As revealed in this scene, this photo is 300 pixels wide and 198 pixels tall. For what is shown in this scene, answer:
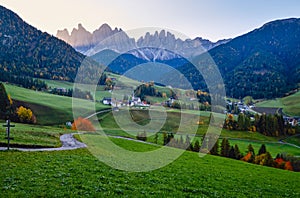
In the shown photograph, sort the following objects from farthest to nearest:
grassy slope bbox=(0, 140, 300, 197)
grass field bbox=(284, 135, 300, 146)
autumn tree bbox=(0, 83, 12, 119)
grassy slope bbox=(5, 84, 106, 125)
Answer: grass field bbox=(284, 135, 300, 146)
grassy slope bbox=(5, 84, 106, 125)
autumn tree bbox=(0, 83, 12, 119)
grassy slope bbox=(0, 140, 300, 197)

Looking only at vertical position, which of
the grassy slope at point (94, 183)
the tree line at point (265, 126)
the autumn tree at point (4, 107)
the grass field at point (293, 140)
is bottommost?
the grass field at point (293, 140)

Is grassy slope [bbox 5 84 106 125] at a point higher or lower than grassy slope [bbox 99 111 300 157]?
higher

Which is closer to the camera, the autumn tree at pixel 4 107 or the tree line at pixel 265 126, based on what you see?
the autumn tree at pixel 4 107

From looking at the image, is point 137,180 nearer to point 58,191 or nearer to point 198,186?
point 198,186

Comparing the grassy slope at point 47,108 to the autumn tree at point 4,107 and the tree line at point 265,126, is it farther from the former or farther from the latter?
the tree line at point 265,126

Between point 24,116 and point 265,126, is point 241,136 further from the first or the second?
point 24,116

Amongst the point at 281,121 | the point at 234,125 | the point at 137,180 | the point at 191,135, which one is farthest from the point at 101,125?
the point at 281,121

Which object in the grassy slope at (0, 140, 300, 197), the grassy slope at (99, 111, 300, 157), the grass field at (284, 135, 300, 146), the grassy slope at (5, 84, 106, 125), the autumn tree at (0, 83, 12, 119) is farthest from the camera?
the grass field at (284, 135, 300, 146)

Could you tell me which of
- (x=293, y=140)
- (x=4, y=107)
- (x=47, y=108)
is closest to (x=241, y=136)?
(x=293, y=140)

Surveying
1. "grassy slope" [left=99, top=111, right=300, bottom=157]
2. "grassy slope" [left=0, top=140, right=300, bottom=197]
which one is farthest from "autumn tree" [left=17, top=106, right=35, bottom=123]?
"grassy slope" [left=0, top=140, right=300, bottom=197]

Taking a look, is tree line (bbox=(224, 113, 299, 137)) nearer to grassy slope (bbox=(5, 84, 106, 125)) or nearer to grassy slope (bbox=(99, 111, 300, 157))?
grassy slope (bbox=(99, 111, 300, 157))

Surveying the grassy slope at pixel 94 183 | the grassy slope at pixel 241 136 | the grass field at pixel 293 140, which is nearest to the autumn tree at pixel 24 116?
the grassy slope at pixel 241 136

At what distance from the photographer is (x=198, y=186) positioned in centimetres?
2358

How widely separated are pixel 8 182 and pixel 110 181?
7.55m
